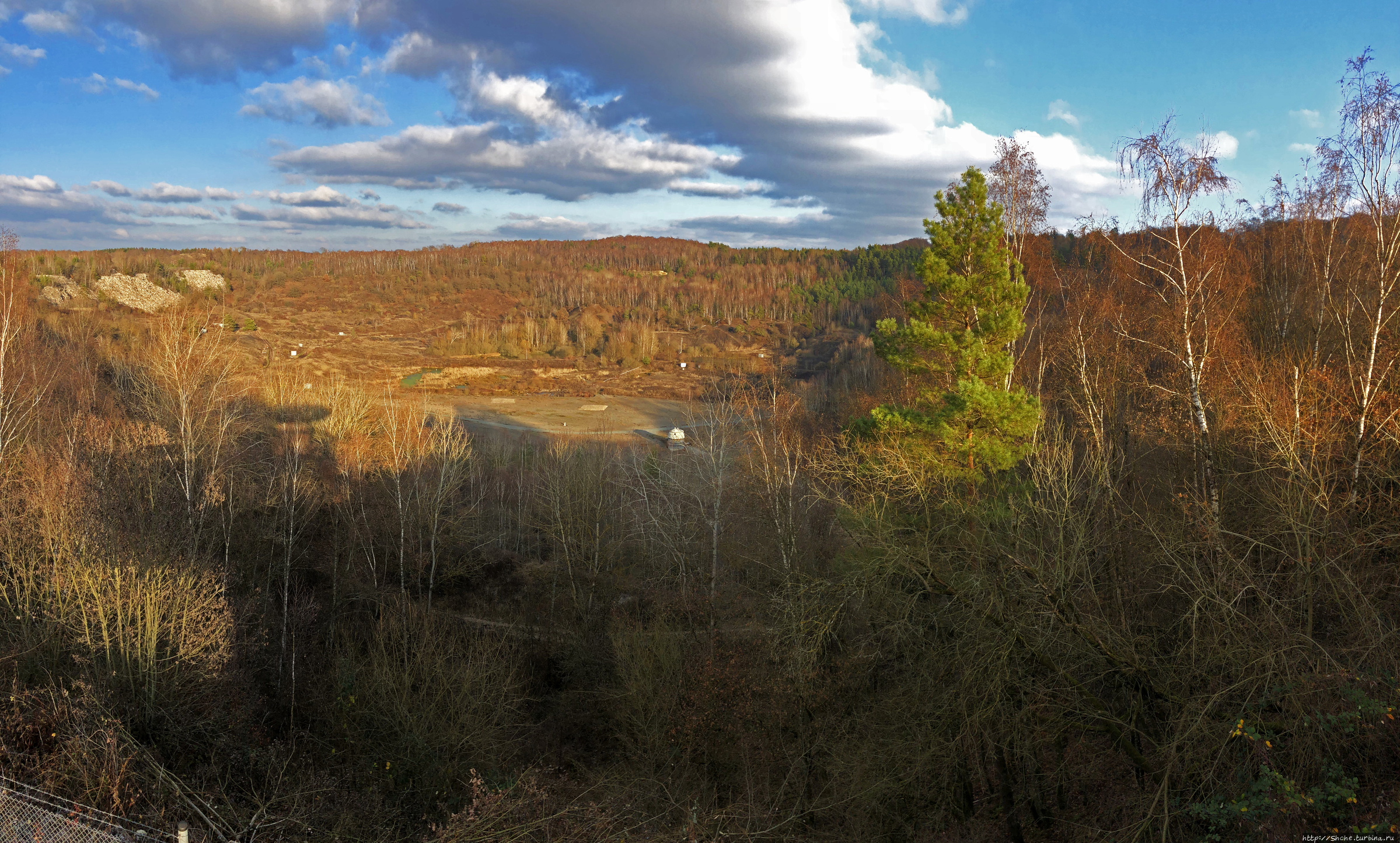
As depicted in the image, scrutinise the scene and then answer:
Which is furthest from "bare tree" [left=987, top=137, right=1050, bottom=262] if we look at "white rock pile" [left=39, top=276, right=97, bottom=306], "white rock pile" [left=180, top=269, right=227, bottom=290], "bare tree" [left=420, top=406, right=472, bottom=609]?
"white rock pile" [left=180, top=269, right=227, bottom=290]

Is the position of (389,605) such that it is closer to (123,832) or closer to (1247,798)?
(123,832)

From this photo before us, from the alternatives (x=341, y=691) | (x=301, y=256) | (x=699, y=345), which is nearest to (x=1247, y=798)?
(x=341, y=691)

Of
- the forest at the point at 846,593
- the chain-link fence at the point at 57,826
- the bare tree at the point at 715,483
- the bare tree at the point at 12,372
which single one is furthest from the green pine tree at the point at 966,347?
the bare tree at the point at 12,372

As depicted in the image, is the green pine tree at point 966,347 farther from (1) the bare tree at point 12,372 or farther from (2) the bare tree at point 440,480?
(1) the bare tree at point 12,372

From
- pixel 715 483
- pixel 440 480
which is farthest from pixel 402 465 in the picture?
pixel 715 483

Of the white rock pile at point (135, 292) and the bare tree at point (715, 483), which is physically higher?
the white rock pile at point (135, 292)

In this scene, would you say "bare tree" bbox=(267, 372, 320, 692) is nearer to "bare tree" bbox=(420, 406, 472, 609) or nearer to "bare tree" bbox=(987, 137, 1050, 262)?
"bare tree" bbox=(420, 406, 472, 609)
